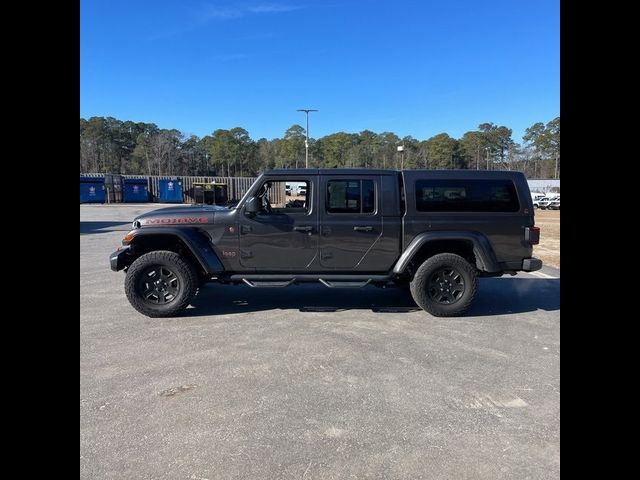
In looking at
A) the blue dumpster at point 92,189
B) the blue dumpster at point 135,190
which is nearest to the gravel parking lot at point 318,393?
the blue dumpster at point 92,189

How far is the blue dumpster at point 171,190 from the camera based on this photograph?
133 ft

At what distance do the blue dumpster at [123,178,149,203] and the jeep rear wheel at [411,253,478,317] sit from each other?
3998 cm

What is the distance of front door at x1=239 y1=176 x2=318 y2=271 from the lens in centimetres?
540

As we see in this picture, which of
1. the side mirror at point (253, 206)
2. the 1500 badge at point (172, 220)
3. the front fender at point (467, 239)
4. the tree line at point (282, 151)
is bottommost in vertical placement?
the front fender at point (467, 239)

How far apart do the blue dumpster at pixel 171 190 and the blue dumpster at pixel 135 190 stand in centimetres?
157

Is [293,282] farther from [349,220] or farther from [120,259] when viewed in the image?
[120,259]

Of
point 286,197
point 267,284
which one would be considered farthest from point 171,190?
point 267,284

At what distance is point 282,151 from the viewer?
265ft

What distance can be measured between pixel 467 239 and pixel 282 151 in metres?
78.1

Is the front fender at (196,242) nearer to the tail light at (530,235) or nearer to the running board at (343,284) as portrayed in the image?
the running board at (343,284)

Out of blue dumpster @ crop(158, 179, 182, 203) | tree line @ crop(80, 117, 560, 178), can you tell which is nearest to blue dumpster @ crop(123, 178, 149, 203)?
blue dumpster @ crop(158, 179, 182, 203)

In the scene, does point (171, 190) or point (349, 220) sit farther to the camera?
point (171, 190)

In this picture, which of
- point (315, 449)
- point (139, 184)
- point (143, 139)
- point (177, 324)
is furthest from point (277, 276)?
point (143, 139)
